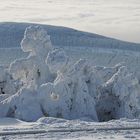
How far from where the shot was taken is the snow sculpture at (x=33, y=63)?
28.1 m

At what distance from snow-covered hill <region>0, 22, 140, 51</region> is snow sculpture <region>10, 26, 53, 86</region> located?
2215 inches

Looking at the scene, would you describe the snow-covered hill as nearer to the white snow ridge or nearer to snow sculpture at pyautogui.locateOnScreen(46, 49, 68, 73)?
the white snow ridge

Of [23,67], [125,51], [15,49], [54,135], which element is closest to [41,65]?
[23,67]

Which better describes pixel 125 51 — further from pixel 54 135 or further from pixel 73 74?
pixel 54 135

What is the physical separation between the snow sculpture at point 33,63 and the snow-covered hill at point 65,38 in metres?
56.2

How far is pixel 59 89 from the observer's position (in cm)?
2523

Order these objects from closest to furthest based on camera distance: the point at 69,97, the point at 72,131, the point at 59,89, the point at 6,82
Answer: the point at 72,131
the point at 59,89
the point at 69,97
the point at 6,82

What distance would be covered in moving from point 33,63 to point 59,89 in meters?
3.50

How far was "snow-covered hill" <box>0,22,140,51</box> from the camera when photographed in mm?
88113

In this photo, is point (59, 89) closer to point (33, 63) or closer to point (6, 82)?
point (33, 63)

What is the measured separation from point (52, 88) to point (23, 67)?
3.51m

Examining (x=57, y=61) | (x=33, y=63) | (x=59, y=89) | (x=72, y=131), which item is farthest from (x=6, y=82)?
(x=72, y=131)

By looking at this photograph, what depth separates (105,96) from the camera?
27812 mm

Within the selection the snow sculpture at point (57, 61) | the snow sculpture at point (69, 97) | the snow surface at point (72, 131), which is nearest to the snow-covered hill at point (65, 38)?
the snow sculpture at point (69, 97)
